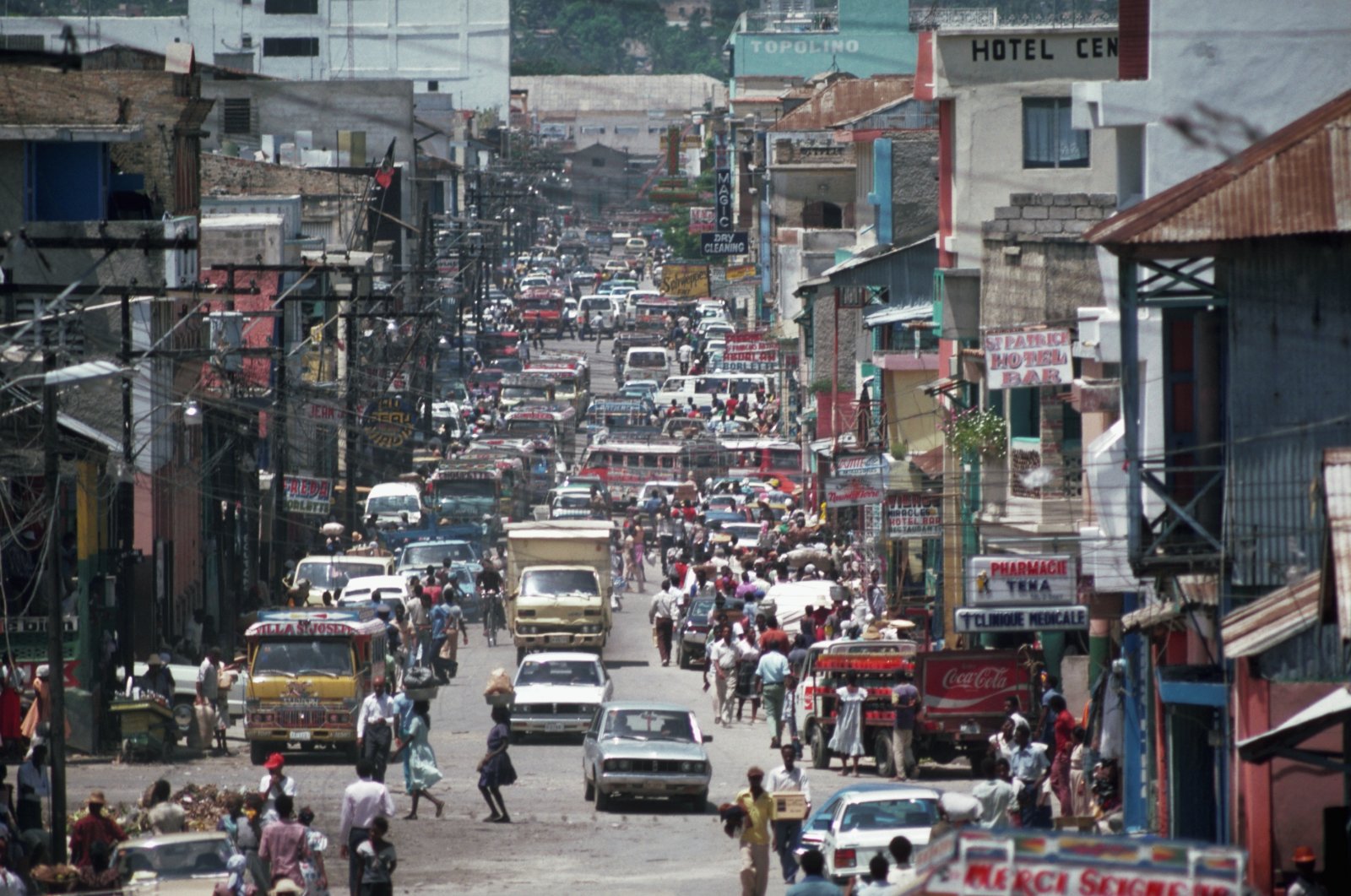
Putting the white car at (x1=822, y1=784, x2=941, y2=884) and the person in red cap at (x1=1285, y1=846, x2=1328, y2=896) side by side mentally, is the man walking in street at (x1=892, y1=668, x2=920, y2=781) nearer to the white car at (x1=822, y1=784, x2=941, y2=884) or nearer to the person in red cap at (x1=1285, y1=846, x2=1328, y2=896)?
the white car at (x1=822, y1=784, x2=941, y2=884)

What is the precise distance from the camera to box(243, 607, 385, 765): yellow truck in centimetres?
2988

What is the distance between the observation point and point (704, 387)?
84625 millimetres

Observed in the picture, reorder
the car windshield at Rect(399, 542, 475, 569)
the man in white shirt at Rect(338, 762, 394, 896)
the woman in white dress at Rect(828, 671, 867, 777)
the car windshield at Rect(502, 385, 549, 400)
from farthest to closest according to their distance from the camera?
1. the car windshield at Rect(502, 385, 549, 400)
2. the car windshield at Rect(399, 542, 475, 569)
3. the woman in white dress at Rect(828, 671, 867, 777)
4. the man in white shirt at Rect(338, 762, 394, 896)

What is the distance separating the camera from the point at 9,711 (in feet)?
90.8

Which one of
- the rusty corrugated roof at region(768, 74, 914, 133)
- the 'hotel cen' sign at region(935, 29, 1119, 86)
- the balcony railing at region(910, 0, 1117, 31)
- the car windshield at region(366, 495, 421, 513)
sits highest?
the rusty corrugated roof at region(768, 74, 914, 133)

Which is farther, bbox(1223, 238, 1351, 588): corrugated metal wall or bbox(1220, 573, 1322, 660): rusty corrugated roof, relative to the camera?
bbox(1223, 238, 1351, 588): corrugated metal wall

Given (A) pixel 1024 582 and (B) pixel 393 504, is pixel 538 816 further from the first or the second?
(B) pixel 393 504

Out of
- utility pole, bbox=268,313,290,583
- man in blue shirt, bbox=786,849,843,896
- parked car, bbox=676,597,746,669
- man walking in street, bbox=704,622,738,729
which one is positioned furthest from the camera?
utility pole, bbox=268,313,290,583

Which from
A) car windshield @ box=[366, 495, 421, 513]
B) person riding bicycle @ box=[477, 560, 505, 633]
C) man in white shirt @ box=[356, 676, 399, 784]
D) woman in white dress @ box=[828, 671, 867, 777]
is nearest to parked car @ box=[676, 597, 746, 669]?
person riding bicycle @ box=[477, 560, 505, 633]

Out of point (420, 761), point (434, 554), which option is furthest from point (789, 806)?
point (434, 554)

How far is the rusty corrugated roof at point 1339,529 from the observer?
1369cm

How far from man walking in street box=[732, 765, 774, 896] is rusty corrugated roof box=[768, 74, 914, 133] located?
206 ft

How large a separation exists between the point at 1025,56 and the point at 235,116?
186 ft

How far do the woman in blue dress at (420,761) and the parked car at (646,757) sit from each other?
187cm
